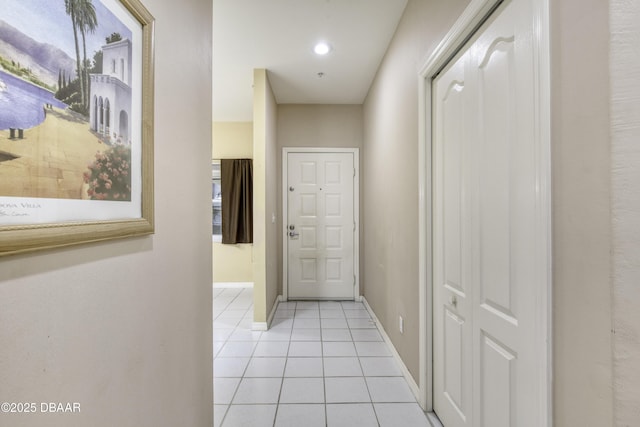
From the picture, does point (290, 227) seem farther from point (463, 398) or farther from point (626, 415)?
point (626, 415)

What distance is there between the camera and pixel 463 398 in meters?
1.43

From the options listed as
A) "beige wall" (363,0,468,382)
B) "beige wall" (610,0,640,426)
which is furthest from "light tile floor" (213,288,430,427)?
"beige wall" (610,0,640,426)

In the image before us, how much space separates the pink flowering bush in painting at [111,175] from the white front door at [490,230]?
1.25 m

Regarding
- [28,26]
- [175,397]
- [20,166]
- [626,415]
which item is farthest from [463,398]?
[28,26]

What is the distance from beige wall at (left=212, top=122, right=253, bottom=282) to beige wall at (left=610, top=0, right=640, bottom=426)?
454cm

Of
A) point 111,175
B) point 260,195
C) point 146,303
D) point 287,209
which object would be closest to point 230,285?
point 287,209

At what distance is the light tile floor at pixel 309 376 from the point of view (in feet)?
5.88

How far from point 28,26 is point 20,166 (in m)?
0.26

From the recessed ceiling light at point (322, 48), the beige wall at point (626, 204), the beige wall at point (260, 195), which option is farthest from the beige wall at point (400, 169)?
the beige wall at point (260, 195)

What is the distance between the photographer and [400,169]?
2303mm

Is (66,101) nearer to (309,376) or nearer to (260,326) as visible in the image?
(309,376)

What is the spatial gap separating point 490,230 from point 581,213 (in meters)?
0.44

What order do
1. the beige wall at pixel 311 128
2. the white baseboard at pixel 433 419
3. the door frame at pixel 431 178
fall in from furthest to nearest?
the beige wall at pixel 311 128 < the white baseboard at pixel 433 419 < the door frame at pixel 431 178

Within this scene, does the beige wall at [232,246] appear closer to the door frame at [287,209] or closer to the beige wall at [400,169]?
the door frame at [287,209]
